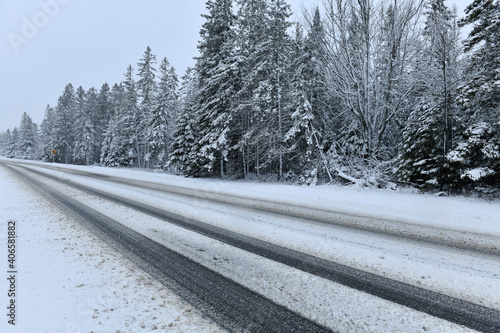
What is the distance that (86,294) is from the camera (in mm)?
2764

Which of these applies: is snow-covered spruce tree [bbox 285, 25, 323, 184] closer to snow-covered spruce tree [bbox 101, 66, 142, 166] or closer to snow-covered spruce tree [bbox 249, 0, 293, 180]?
snow-covered spruce tree [bbox 249, 0, 293, 180]

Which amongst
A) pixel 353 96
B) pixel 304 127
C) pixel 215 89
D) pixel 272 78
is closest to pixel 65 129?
Result: pixel 215 89

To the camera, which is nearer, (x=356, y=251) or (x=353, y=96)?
(x=356, y=251)

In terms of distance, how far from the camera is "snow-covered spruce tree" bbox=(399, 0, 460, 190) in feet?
36.4

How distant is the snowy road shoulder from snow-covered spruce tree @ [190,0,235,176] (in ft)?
48.4

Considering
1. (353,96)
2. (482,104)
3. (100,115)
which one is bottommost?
(482,104)

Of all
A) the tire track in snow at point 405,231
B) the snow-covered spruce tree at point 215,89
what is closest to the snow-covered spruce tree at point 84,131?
the snow-covered spruce tree at point 215,89

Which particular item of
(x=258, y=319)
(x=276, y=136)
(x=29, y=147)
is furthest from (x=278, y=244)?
(x=29, y=147)

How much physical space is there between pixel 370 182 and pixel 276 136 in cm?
744

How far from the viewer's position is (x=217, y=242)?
182 inches

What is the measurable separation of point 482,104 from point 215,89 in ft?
53.0

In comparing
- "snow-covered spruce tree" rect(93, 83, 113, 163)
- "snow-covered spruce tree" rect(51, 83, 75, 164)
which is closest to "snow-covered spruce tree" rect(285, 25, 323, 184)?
"snow-covered spruce tree" rect(93, 83, 113, 163)

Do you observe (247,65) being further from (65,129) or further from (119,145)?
(65,129)

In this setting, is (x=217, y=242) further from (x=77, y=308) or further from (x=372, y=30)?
(x=372, y=30)
